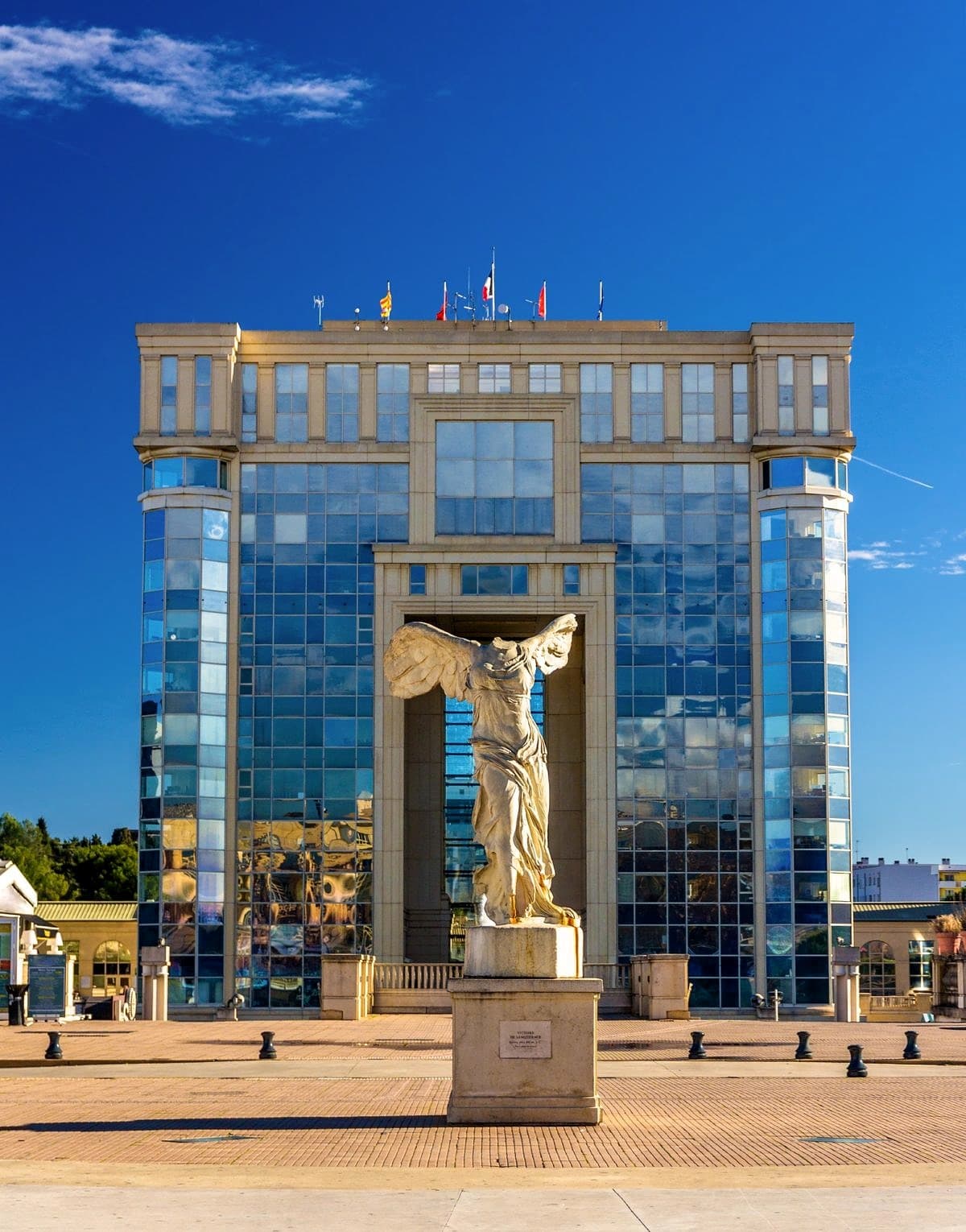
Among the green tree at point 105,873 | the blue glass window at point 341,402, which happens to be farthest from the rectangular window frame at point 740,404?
the green tree at point 105,873

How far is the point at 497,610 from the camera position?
225ft

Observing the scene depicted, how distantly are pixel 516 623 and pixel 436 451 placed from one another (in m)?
7.59

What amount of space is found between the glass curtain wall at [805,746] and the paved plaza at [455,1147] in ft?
103

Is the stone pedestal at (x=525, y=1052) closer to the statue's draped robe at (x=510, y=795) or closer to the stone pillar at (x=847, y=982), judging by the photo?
the statue's draped robe at (x=510, y=795)

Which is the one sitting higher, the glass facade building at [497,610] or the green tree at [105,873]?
the glass facade building at [497,610]

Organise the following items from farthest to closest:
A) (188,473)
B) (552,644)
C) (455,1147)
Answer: (188,473)
(552,644)
(455,1147)

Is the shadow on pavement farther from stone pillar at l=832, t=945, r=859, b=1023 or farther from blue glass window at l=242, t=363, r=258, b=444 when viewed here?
blue glass window at l=242, t=363, r=258, b=444

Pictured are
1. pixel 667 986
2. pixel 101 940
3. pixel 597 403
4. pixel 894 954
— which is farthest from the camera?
pixel 894 954

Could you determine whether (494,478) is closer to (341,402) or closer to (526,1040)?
(341,402)

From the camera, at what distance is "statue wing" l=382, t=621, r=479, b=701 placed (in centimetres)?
2416

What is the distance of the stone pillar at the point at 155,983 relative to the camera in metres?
53.8

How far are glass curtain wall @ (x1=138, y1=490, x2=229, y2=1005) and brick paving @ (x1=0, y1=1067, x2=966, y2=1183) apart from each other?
3705cm

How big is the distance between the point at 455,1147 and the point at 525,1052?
6.87 feet

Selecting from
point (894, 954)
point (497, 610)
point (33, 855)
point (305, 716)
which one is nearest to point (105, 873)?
point (33, 855)
